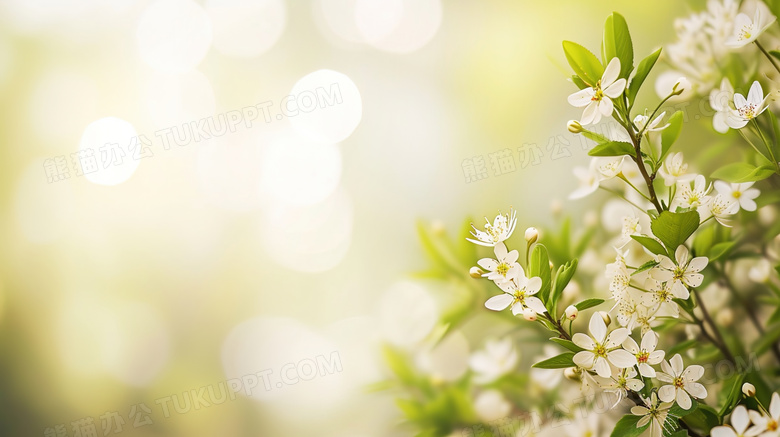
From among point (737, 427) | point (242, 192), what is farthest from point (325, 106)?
point (737, 427)

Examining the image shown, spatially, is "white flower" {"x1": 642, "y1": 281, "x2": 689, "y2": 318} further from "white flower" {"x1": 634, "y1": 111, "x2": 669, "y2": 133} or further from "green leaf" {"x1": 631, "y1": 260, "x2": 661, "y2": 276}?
"white flower" {"x1": 634, "y1": 111, "x2": 669, "y2": 133}

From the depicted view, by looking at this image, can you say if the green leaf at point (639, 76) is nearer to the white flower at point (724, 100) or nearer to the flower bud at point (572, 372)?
the white flower at point (724, 100)

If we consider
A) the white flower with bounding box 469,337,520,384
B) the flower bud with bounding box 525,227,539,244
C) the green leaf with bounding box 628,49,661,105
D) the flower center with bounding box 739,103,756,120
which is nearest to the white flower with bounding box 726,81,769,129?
the flower center with bounding box 739,103,756,120

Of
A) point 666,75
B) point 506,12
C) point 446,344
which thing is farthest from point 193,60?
point 666,75

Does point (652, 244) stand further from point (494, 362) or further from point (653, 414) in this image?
point (494, 362)

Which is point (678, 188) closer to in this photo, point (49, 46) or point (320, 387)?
point (320, 387)
